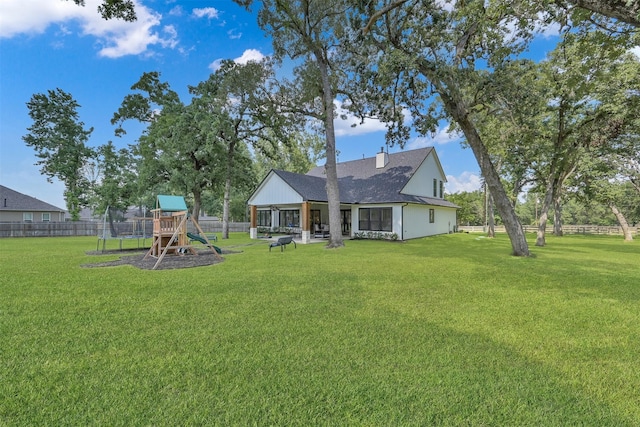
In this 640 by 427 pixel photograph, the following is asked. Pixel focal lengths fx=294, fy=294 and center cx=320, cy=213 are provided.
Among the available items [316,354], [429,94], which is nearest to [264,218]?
[429,94]

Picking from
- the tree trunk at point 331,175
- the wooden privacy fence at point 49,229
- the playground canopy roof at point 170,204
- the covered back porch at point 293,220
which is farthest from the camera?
the covered back porch at point 293,220

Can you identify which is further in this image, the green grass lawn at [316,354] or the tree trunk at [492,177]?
the tree trunk at [492,177]

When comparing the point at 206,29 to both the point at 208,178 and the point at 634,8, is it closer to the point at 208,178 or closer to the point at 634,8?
the point at 208,178

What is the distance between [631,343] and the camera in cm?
351

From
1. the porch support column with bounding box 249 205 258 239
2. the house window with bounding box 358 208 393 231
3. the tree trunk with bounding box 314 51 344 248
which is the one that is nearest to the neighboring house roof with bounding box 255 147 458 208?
the house window with bounding box 358 208 393 231

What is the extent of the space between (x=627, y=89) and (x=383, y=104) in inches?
405

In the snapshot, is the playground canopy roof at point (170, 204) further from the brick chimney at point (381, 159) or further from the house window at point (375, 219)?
the brick chimney at point (381, 159)

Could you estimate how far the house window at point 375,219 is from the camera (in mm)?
19212

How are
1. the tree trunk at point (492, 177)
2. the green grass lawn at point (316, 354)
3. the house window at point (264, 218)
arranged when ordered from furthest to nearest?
the house window at point (264, 218), the tree trunk at point (492, 177), the green grass lawn at point (316, 354)

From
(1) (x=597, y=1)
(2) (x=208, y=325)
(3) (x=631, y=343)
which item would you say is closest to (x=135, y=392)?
(2) (x=208, y=325)

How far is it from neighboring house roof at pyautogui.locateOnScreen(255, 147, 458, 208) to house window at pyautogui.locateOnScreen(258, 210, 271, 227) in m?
5.59

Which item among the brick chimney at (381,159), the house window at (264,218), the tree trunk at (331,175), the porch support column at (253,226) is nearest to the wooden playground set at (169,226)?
the tree trunk at (331,175)

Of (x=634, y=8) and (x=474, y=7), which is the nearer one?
(x=634, y=8)

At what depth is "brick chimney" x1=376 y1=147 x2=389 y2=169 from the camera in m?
23.1
